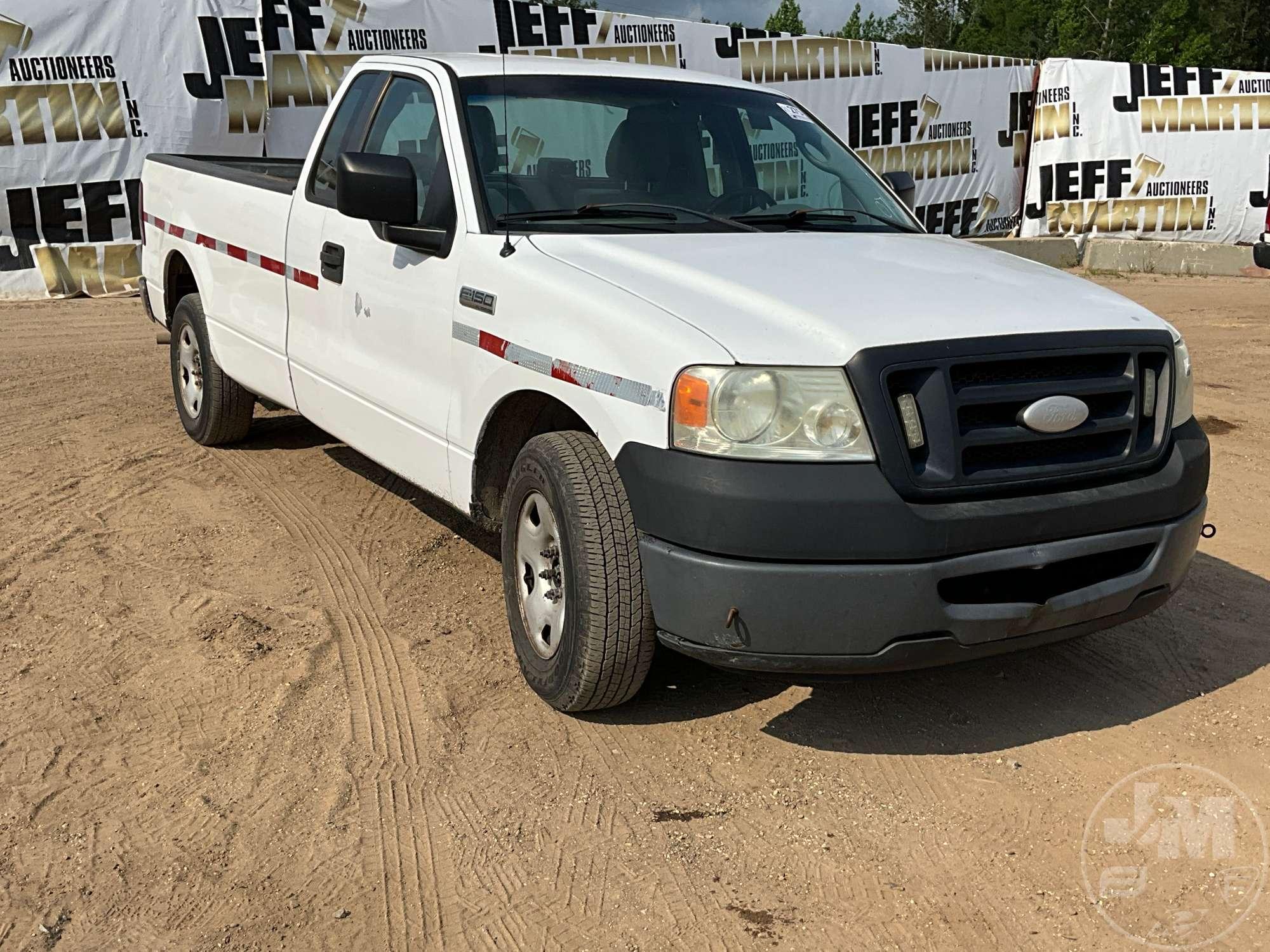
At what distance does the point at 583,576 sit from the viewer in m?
3.38

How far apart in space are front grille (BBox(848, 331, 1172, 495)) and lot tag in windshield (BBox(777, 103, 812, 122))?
80.2 inches

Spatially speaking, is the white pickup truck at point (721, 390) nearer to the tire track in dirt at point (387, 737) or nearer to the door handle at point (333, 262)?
the door handle at point (333, 262)

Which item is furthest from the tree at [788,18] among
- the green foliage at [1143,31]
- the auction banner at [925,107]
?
the auction banner at [925,107]

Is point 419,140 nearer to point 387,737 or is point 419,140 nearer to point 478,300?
point 478,300

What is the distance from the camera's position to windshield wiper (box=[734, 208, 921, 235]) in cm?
433

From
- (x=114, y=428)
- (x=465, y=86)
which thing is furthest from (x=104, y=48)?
(x=465, y=86)

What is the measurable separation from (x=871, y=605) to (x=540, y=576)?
43.2 inches

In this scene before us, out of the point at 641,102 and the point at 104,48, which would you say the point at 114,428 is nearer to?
the point at 641,102

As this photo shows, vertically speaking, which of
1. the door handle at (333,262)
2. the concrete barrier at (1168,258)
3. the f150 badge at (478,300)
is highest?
the door handle at (333,262)

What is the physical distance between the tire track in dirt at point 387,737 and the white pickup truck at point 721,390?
0.42 m

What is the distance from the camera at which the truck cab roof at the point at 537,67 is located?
15.0 ft

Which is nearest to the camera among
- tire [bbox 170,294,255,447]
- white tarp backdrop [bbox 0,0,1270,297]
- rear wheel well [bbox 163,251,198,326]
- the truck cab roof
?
the truck cab roof

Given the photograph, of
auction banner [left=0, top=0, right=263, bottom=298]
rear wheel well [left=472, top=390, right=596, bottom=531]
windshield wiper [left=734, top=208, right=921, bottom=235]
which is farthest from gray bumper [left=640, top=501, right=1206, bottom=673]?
auction banner [left=0, top=0, right=263, bottom=298]

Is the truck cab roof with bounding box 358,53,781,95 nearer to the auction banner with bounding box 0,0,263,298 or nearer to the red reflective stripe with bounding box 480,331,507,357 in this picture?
the red reflective stripe with bounding box 480,331,507,357
